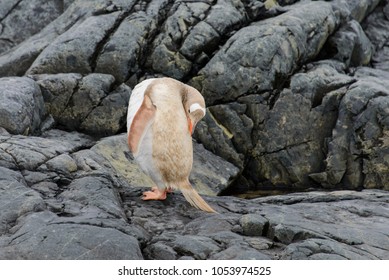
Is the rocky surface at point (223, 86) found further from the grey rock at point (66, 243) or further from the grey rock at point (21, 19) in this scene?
the grey rock at point (66, 243)

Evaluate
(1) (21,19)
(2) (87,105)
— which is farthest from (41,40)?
(2) (87,105)

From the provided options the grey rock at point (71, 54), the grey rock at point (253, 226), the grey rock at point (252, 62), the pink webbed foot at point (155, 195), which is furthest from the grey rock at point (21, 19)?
the grey rock at point (253, 226)

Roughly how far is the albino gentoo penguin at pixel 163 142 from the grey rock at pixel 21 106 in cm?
285

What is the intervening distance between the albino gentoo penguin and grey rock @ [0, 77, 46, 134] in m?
2.85

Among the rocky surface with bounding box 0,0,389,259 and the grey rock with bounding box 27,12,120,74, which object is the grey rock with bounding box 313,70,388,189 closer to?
the rocky surface with bounding box 0,0,389,259

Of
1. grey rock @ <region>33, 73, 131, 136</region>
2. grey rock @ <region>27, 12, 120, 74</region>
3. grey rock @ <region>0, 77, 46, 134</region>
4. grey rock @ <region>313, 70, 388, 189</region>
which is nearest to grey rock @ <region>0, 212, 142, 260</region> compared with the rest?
grey rock @ <region>0, 77, 46, 134</region>

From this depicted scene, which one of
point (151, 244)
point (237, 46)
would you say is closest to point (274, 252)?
point (151, 244)

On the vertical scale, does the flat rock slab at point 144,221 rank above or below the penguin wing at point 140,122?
below

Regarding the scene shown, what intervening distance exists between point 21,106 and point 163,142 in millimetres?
3655

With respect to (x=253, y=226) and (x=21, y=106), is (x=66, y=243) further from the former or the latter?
(x=21, y=106)

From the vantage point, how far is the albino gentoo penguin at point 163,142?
16.7ft

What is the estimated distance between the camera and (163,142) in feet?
16.7

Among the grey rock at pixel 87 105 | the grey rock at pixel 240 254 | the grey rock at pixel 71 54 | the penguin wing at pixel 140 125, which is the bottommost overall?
the grey rock at pixel 87 105
